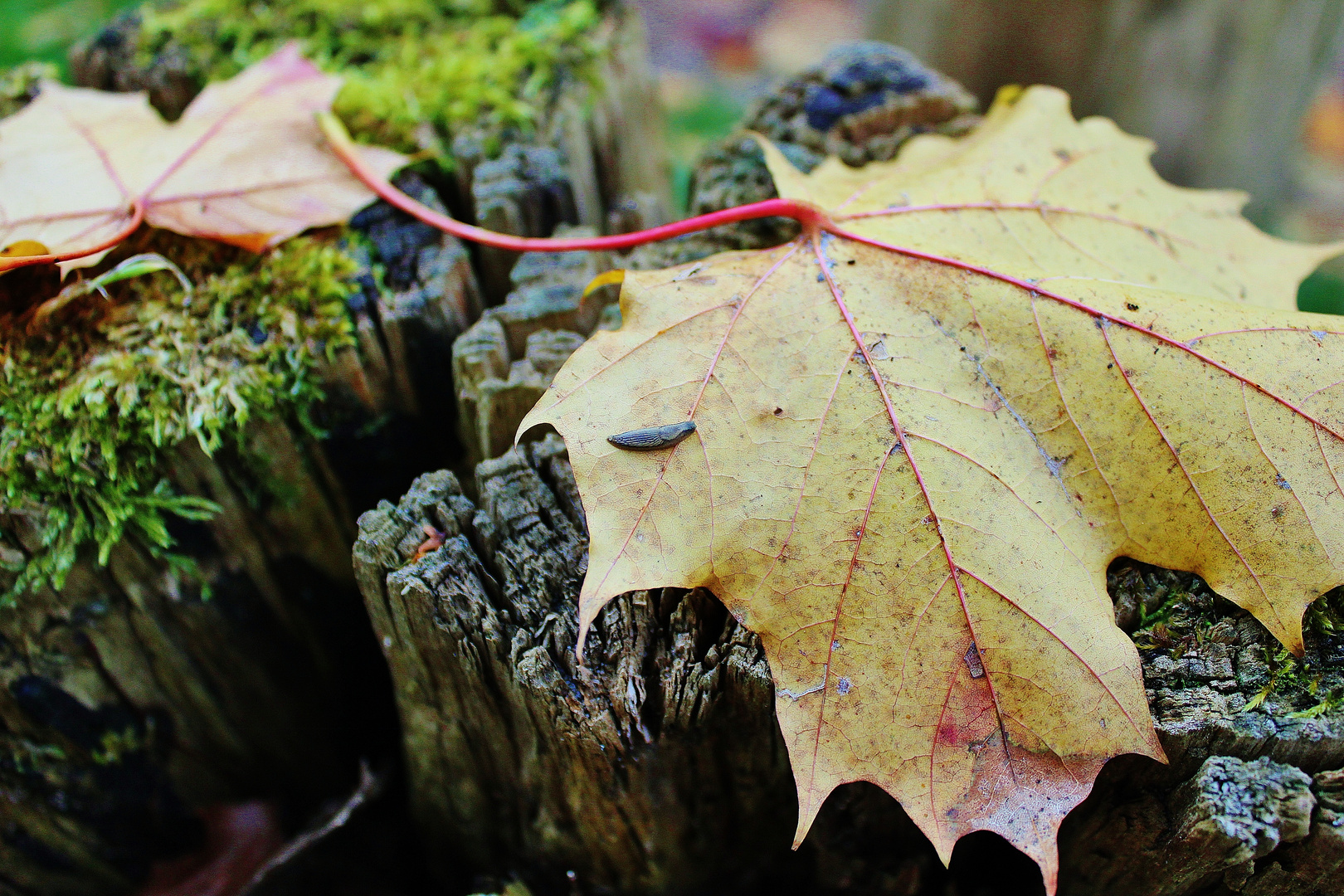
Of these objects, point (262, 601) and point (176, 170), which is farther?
point (262, 601)

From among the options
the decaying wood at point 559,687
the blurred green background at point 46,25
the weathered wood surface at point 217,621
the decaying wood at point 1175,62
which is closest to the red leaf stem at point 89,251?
the weathered wood surface at point 217,621

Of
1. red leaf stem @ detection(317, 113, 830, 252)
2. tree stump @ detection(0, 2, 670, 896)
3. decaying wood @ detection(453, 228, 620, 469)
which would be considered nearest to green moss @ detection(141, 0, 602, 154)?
tree stump @ detection(0, 2, 670, 896)

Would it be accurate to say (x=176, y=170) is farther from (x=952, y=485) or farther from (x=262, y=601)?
(x=952, y=485)

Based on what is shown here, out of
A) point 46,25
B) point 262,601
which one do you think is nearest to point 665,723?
point 262,601

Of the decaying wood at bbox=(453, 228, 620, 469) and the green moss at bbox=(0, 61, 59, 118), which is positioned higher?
the green moss at bbox=(0, 61, 59, 118)

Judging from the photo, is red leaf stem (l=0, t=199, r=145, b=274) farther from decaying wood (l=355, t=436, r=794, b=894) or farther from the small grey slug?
the small grey slug

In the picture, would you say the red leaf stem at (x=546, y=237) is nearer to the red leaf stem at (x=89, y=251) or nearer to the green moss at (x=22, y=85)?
the red leaf stem at (x=89, y=251)
